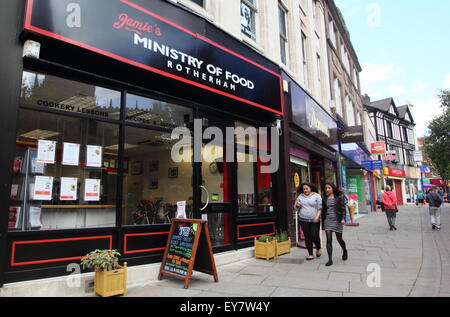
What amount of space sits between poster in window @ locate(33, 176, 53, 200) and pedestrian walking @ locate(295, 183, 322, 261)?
5144 mm

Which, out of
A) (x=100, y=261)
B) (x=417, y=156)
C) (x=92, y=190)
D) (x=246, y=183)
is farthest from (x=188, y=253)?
(x=417, y=156)

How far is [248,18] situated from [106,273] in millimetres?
8075

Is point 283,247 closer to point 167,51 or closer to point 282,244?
point 282,244

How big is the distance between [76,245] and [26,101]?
223 cm

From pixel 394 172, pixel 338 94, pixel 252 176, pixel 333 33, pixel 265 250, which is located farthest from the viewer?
pixel 394 172

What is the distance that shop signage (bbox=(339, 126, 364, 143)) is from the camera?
1636cm

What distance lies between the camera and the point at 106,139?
5410mm

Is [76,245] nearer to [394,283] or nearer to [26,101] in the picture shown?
[26,101]

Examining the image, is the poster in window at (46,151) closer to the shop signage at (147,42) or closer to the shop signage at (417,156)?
the shop signage at (147,42)

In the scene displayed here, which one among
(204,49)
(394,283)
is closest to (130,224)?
(204,49)

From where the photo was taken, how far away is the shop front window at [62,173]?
4512 millimetres

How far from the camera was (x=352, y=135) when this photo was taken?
16.6m

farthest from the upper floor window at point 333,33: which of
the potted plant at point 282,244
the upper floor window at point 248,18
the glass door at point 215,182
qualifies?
the potted plant at point 282,244

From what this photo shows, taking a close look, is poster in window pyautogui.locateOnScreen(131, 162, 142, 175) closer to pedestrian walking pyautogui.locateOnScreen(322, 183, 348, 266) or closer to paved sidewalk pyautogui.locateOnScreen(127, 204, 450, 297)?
paved sidewalk pyautogui.locateOnScreen(127, 204, 450, 297)
